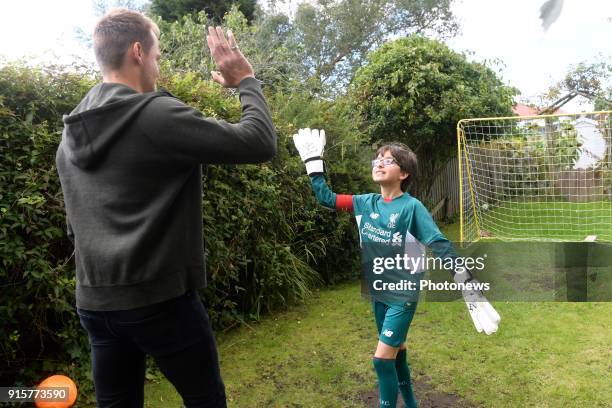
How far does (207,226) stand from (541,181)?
24.2 ft

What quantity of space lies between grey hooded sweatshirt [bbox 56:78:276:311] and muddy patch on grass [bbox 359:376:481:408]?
2036 millimetres

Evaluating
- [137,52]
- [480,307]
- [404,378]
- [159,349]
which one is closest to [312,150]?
[480,307]

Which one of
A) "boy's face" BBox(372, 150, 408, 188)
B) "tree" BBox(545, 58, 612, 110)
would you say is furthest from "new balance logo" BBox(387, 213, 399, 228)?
"tree" BBox(545, 58, 612, 110)

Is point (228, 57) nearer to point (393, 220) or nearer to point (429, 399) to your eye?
point (393, 220)

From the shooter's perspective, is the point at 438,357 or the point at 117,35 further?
the point at 438,357

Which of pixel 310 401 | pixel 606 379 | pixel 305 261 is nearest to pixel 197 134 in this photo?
pixel 310 401

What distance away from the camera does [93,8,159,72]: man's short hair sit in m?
1.33

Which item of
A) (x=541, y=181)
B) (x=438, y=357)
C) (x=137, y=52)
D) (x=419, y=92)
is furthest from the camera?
(x=541, y=181)

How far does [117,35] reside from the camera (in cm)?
132

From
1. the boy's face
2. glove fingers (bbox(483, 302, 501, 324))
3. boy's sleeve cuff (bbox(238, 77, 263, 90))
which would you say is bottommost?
glove fingers (bbox(483, 302, 501, 324))

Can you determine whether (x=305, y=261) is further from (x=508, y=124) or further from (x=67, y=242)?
(x=508, y=124)

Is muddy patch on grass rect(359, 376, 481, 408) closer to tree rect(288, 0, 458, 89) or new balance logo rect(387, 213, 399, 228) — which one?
new balance logo rect(387, 213, 399, 228)

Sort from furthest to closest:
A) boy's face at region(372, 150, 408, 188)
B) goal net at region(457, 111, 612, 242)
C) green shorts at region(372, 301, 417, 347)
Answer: goal net at region(457, 111, 612, 242) → boy's face at region(372, 150, 408, 188) → green shorts at region(372, 301, 417, 347)

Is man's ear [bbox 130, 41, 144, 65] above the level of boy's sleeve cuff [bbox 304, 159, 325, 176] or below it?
above
